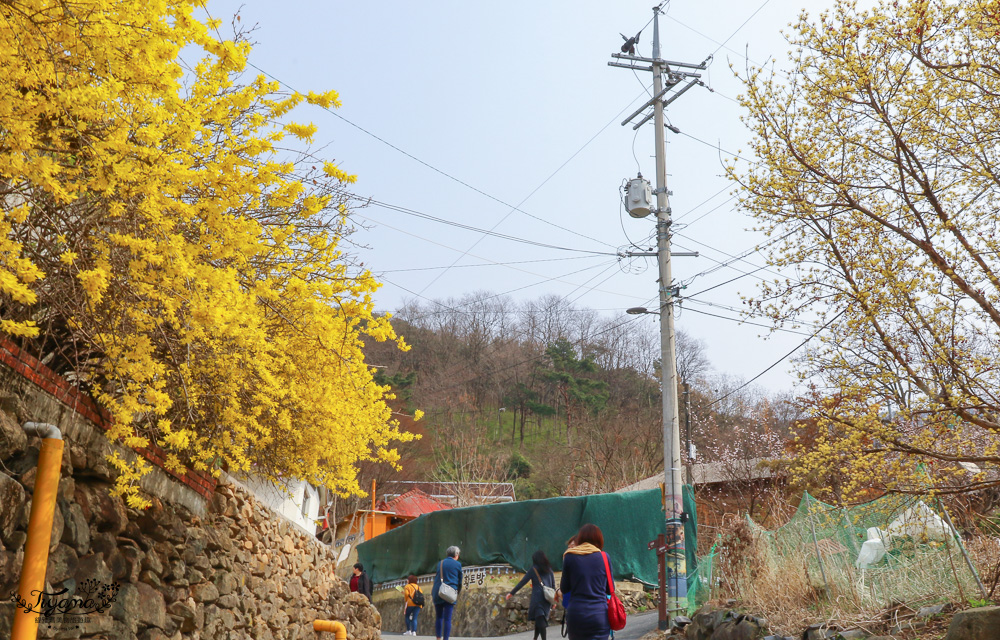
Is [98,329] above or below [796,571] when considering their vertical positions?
above

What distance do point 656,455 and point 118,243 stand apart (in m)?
31.1

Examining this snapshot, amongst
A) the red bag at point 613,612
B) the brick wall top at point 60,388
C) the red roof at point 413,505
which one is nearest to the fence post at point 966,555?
the red bag at point 613,612

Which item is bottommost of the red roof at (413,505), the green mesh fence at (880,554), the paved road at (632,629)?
the paved road at (632,629)

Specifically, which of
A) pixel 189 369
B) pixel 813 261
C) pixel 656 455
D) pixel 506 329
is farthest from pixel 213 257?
pixel 506 329

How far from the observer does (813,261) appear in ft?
25.4

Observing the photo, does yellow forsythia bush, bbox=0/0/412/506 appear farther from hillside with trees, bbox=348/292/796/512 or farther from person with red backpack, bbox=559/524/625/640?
hillside with trees, bbox=348/292/796/512

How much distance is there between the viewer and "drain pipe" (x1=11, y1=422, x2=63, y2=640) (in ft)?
13.4

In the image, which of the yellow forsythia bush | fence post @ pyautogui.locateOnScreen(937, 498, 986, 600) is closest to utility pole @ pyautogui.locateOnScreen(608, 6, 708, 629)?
fence post @ pyautogui.locateOnScreen(937, 498, 986, 600)

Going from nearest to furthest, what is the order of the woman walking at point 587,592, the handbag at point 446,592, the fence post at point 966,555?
the woman walking at point 587,592, the fence post at point 966,555, the handbag at point 446,592

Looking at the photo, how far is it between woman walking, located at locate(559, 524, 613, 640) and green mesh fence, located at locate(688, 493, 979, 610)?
3.19 metres

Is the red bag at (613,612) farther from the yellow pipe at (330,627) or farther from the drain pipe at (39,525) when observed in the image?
the yellow pipe at (330,627)

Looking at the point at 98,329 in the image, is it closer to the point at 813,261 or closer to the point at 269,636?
the point at 269,636

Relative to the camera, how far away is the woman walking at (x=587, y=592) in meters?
5.71

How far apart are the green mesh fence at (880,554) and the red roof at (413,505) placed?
22930 millimetres
